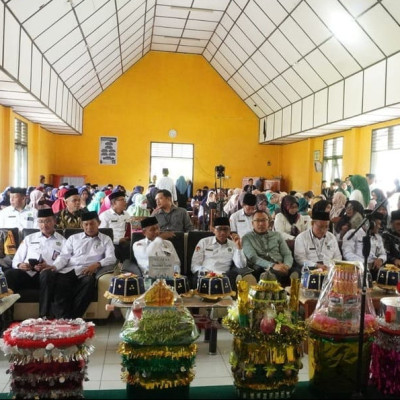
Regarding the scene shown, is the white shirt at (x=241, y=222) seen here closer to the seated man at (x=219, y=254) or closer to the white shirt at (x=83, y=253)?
the seated man at (x=219, y=254)

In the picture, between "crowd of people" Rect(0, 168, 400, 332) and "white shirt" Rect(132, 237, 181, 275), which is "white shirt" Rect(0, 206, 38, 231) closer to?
"crowd of people" Rect(0, 168, 400, 332)

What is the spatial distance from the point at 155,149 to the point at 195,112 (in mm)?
1864

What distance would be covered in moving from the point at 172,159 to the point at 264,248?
10.8 m

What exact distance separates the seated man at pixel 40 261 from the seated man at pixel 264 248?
193 cm

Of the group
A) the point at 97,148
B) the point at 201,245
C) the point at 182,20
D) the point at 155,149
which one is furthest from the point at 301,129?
the point at 201,245

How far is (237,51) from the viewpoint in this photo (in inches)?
497

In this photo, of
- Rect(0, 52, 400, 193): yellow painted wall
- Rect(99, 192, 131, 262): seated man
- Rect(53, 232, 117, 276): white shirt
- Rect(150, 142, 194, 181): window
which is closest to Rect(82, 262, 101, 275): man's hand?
Rect(53, 232, 117, 276): white shirt

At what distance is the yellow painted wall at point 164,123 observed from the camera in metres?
14.7

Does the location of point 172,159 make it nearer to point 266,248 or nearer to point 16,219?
point 16,219

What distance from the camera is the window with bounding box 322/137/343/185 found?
11.6m

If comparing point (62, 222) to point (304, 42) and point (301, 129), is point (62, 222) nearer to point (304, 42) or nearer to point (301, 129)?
point (304, 42)

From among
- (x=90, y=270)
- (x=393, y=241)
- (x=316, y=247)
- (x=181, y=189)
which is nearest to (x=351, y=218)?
(x=393, y=241)

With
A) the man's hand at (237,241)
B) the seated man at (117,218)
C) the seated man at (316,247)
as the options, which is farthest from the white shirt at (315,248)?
A: the seated man at (117,218)

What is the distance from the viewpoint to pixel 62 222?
5207 millimetres
